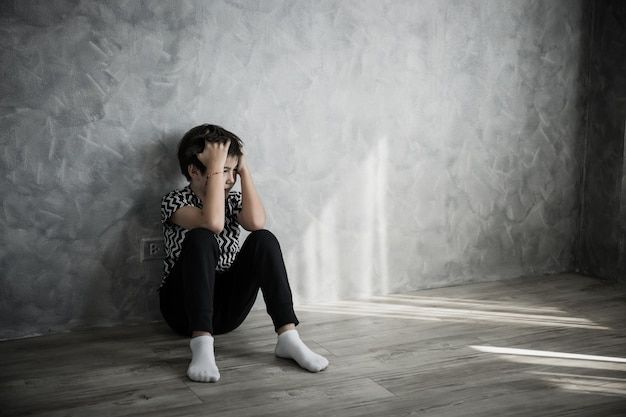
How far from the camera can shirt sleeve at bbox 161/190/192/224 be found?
2434mm

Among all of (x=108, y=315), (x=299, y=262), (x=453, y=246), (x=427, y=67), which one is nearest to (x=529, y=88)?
(x=427, y=67)

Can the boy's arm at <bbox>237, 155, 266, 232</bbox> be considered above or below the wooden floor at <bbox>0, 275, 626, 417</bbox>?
above

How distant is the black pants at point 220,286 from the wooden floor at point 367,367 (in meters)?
0.11

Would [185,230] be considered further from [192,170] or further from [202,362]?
[202,362]

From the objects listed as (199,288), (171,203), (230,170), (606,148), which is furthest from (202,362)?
(606,148)

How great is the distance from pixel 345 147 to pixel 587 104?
50.9 inches

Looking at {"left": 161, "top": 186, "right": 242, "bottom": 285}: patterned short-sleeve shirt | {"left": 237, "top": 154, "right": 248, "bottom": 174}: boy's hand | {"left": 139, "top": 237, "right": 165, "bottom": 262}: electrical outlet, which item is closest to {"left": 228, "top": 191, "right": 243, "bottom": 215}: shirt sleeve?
{"left": 161, "top": 186, "right": 242, "bottom": 285}: patterned short-sleeve shirt

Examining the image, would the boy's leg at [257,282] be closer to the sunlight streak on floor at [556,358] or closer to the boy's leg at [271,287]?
the boy's leg at [271,287]

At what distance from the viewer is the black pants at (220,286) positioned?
223cm

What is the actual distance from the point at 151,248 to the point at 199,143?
452mm

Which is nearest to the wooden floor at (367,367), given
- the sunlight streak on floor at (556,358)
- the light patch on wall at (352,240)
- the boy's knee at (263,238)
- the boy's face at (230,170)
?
the sunlight streak on floor at (556,358)

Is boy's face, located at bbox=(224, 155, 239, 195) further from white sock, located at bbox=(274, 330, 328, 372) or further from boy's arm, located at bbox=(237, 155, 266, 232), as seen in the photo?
white sock, located at bbox=(274, 330, 328, 372)

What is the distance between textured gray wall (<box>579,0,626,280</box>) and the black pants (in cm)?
178

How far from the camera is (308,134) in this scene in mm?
2846
